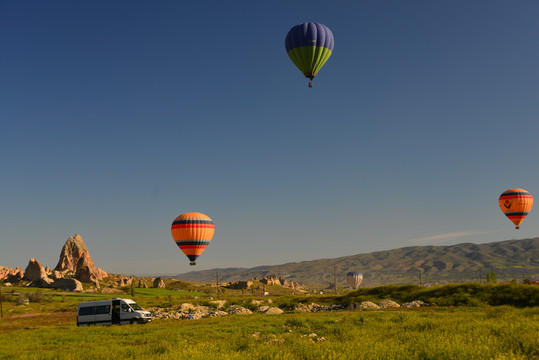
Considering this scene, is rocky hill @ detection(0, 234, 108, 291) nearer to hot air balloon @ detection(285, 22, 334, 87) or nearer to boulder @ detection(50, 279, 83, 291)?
boulder @ detection(50, 279, 83, 291)

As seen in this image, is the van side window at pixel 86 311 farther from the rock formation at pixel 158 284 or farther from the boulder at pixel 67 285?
the rock formation at pixel 158 284

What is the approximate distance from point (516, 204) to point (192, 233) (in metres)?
61.4

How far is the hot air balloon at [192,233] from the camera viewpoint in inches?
2170

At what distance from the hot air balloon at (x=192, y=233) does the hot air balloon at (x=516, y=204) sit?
57.7 m

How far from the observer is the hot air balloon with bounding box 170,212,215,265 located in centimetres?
5512

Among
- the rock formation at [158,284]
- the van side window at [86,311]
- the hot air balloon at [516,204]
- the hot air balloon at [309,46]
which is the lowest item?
the rock formation at [158,284]

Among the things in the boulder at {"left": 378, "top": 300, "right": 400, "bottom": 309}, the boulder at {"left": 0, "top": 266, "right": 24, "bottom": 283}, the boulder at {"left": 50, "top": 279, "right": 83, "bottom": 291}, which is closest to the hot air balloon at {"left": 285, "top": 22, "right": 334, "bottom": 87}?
the boulder at {"left": 378, "top": 300, "right": 400, "bottom": 309}

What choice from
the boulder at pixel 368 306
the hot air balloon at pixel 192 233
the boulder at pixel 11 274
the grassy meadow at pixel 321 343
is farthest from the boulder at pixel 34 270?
the boulder at pixel 368 306

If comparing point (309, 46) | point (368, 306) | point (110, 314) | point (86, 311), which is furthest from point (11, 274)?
point (309, 46)

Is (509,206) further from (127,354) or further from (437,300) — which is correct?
(127,354)

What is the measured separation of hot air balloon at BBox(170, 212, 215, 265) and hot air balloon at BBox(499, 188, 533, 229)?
57.7 meters

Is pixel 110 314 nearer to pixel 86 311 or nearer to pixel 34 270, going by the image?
pixel 86 311

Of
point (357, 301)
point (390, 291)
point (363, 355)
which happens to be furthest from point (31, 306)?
point (363, 355)

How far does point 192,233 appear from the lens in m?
55.0
